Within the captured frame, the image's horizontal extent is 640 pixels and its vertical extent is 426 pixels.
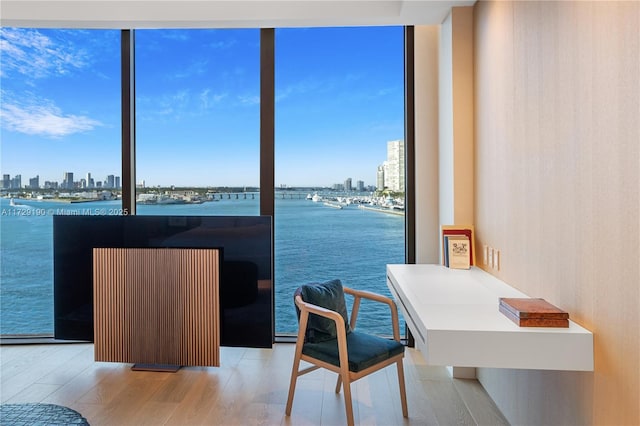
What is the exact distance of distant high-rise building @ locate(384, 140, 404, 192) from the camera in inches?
134

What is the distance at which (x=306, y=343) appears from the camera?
2.27 meters

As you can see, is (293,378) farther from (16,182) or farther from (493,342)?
(16,182)

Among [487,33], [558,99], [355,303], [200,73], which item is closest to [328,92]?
[200,73]

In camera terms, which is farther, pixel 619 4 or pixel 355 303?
pixel 355 303

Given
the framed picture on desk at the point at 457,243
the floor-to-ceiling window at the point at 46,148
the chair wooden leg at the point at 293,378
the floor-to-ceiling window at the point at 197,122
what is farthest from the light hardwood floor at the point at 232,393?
the floor-to-ceiling window at the point at 197,122

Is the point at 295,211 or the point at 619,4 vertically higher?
the point at 619,4

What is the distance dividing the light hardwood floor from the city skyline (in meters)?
1.60

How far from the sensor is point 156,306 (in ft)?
9.33

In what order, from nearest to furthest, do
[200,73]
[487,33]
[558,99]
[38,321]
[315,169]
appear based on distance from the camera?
[558,99] < [487,33] < [38,321] < [315,169] < [200,73]

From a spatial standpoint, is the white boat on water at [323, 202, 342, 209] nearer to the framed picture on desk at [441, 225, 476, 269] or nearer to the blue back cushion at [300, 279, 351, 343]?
the framed picture on desk at [441, 225, 476, 269]

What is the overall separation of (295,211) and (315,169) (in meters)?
0.48

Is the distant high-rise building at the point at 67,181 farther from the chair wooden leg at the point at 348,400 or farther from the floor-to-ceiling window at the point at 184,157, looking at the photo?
the chair wooden leg at the point at 348,400

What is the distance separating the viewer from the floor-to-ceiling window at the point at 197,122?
135 inches

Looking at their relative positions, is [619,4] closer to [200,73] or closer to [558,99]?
[558,99]
